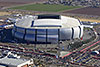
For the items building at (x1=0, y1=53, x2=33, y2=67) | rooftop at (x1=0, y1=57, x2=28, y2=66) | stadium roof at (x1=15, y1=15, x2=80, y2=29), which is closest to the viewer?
building at (x1=0, y1=53, x2=33, y2=67)

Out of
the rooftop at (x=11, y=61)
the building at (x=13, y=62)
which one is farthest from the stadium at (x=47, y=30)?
the rooftop at (x=11, y=61)

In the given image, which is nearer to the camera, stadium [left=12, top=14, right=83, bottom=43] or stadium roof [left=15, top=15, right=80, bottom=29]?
stadium [left=12, top=14, right=83, bottom=43]

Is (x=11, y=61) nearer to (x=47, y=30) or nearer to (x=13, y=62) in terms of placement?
(x=13, y=62)

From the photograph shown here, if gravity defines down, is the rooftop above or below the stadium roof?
below

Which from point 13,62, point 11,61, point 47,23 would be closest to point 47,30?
point 47,23

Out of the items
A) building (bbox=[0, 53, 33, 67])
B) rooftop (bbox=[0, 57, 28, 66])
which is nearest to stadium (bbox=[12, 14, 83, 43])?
building (bbox=[0, 53, 33, 67])

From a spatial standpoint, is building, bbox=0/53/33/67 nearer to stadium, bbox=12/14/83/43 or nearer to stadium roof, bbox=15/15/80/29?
stadium, bbox=12/14/83/43

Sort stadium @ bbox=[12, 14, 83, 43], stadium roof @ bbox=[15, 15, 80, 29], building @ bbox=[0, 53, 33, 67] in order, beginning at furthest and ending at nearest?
stadium roof @ bbox=[15, 15, 80, 29], stadium @ bbox=[12, 14, 83, 43], building @ bbox=[0, 53, 33, 67]

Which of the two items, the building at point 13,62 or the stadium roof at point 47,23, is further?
the stadium roof at point 47,23

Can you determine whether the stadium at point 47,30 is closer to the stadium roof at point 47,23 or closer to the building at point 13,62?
the stadium roof at point 47,23
